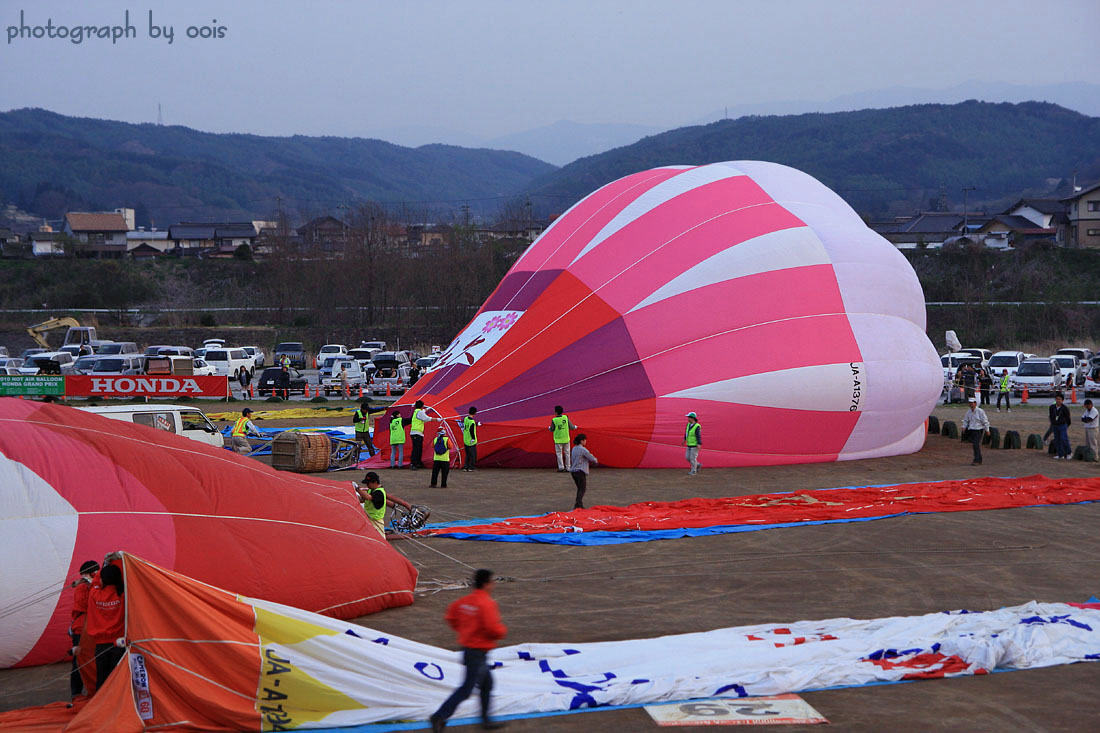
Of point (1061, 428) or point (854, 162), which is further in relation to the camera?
point (854, 162)

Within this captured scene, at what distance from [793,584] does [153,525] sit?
558 cm

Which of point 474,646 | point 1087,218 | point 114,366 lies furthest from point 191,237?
point 474,646

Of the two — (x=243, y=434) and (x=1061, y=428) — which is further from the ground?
(x=1061, y=428)

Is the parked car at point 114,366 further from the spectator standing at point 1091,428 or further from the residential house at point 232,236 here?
the residential house at point 232,236

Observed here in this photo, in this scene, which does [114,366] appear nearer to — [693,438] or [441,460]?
[441,460]

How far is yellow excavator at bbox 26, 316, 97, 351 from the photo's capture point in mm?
45719

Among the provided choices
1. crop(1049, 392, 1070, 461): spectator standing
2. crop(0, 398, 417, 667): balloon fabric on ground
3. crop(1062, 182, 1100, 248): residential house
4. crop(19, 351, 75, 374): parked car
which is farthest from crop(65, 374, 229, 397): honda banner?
crop(1062, 182, 1100, 248): residential house

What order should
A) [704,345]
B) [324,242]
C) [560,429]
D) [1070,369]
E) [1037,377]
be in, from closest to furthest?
[560,429] → [704,345] → [1037,377] → [1070,369] → [324,242]

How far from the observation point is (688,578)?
9992 millimetres

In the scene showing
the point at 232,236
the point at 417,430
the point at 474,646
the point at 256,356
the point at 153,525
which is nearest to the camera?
the point at 474,646

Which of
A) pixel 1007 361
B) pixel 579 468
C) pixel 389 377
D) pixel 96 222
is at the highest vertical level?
pixel 96 222

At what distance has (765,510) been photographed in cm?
1295

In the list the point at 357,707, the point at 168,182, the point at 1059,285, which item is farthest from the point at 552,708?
the point at 168,182

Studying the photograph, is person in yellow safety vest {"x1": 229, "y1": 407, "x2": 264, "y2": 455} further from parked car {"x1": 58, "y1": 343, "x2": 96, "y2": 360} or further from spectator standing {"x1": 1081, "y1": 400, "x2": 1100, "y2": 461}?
parked car {"x1": 58, "y1": 343, "x2": 96, "y2": 360}
